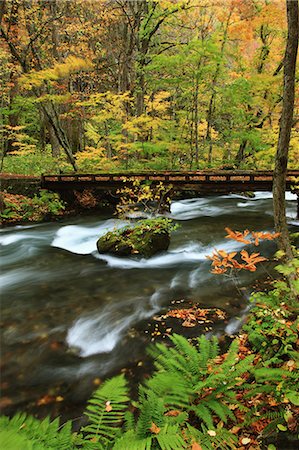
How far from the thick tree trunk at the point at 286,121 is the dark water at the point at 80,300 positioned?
1770 mm

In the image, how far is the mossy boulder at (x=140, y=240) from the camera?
8.67 meters

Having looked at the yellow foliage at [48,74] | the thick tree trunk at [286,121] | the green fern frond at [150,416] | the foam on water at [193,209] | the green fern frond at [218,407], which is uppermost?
the yellow foliage at [48,74]

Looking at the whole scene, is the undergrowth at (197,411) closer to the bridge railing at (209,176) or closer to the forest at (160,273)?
the forest at (160,273)

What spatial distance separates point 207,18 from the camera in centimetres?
1489

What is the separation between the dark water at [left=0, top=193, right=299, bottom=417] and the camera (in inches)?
162

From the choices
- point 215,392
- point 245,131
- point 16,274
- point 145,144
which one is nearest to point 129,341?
point 215,392

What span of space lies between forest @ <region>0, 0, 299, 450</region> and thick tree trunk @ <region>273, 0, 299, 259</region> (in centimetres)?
2

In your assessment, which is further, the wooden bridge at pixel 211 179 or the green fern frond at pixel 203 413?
the wooden bridge at pixel 211 179

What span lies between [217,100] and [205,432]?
17223mm

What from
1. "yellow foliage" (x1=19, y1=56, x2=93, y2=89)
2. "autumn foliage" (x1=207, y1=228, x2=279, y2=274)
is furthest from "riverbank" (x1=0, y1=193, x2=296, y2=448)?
"yellow foliage" (x1=19, y1=56, x2=93, y2=89)

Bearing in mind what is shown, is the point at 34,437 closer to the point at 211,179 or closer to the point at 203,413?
the point at 203,413

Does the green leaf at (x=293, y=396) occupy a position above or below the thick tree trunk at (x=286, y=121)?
below

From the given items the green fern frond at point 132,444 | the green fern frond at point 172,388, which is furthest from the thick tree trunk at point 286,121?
the green fern frond at point 132,444

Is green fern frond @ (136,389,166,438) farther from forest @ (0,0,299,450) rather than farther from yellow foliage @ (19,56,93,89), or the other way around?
yellow foliage @ (19,56,93,89)
